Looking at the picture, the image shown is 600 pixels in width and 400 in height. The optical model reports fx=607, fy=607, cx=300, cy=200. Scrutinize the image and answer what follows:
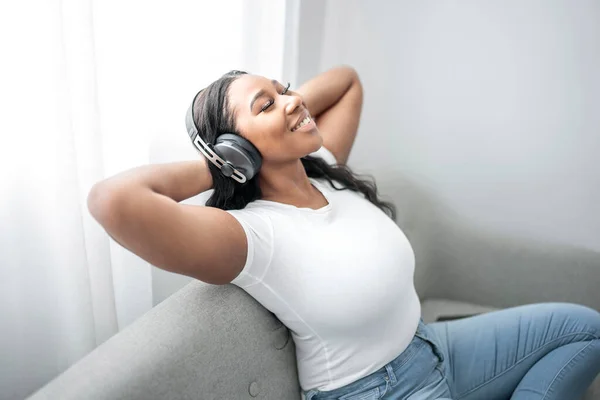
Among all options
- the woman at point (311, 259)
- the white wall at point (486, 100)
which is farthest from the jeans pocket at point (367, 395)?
the white wall at point (486, 100)

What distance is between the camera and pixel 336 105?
1538 mm

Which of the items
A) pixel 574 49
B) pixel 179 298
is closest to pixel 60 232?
pixel 179 298

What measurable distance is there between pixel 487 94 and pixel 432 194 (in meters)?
0.38

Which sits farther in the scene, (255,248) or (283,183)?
(283,183)

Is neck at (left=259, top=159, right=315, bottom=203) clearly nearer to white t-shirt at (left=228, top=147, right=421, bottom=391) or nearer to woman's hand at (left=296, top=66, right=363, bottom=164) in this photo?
white t-shirt at (left=228, top=147, right=421, bottom=391)

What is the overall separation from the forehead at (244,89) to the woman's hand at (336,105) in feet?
1.16

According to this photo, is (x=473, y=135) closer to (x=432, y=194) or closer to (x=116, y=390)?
(x=432, y=194)

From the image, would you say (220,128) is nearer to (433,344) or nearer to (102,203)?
(102,203)

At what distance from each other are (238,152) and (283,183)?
154mm

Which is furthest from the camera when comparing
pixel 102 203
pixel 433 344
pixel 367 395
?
pixel 433 344

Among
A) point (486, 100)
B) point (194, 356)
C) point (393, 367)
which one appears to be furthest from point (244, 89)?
point (486, 100)

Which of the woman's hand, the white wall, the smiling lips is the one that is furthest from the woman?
the white wall

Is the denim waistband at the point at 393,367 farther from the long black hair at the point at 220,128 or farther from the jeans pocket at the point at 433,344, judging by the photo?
the long black hair at the point at 220,128

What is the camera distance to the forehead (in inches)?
42.4
